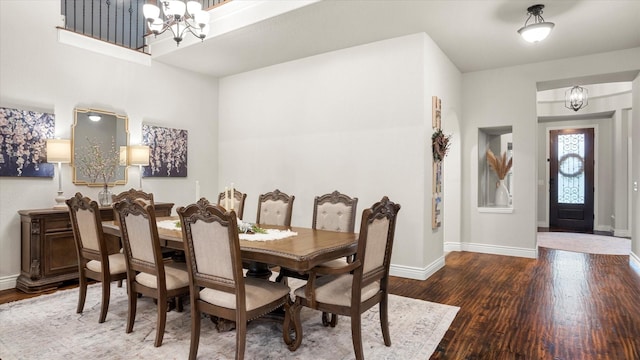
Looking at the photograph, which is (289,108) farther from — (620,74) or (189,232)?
(620,74)

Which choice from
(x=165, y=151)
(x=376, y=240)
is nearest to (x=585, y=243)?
(x=376, y=240)

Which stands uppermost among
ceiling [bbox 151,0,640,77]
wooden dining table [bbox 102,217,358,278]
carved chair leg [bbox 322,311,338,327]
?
ceiling [bbox 151,0,640,77]

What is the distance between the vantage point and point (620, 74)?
17.0 ft

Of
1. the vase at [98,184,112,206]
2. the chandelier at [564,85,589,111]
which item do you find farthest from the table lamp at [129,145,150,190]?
the chandelier at [564,85,589,111]

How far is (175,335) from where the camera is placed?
2.82m

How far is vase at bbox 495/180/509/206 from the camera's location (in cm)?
616

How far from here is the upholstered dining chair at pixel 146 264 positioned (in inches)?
101

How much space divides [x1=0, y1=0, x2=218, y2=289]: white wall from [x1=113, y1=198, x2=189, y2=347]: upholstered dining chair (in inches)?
91.5

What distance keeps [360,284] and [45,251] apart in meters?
3.55

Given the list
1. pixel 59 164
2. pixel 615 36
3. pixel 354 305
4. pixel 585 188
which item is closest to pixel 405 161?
pixel 354 305

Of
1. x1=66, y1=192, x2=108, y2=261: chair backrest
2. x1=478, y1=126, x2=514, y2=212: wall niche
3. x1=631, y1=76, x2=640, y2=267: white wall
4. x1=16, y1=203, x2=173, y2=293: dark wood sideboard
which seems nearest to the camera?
x1=66, y1=192, x2=108, y2=261: chair backrest

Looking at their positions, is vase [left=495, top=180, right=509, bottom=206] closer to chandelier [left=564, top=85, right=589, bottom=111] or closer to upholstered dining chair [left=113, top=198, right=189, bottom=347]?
chandelier [left=564, top=85, right=589, bottom=111]

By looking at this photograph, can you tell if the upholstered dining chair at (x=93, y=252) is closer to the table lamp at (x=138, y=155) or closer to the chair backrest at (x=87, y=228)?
the chair backrest at (x=87, y=228)

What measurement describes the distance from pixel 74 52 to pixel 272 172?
2.95 m
